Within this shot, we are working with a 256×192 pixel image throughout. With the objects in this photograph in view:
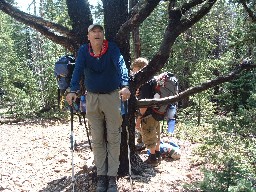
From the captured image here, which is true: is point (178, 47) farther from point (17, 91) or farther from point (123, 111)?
point (123, 111)

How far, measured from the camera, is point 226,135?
705 cm

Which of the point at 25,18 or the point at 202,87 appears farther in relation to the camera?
the point at 25,18

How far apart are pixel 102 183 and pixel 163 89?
7.26ft

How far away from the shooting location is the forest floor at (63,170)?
5711mm

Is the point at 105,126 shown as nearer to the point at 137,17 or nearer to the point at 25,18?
the point at 137,17

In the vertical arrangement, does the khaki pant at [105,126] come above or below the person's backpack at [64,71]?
below

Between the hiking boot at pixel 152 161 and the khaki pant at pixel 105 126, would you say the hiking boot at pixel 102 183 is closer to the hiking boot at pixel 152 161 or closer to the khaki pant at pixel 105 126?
the khaki pant at pixel 105 126

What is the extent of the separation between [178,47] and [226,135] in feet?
49.5

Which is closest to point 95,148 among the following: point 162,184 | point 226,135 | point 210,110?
point 162,184

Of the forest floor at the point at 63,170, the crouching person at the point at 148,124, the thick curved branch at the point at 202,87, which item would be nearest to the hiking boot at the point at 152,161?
the crouching person at the point at 148,124

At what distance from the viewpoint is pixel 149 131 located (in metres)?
6.99

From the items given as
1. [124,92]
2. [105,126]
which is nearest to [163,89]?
[105,126]

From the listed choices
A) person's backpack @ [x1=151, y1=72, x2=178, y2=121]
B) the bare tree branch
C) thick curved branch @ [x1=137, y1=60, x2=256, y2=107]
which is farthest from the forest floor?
the bare tree branch

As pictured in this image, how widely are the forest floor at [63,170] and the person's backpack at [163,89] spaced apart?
41.9 inches
